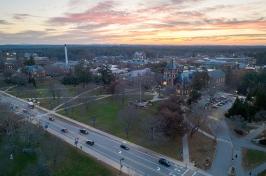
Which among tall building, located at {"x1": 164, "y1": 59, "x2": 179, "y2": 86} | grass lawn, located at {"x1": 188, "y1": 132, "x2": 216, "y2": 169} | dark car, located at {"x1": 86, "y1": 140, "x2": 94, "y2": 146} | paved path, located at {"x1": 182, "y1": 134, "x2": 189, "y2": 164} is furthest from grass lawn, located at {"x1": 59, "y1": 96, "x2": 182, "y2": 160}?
tall building, located at {"x1": 164, "y1": 59, "x2": 179, "y2": 86}

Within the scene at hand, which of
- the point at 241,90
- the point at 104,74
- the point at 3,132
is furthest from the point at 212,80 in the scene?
the point at 3,132

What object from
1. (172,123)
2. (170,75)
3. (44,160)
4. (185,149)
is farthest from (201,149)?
(170,75)

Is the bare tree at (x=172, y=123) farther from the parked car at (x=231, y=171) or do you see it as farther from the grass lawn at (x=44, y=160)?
the grass lawn at (x=44, y=160)

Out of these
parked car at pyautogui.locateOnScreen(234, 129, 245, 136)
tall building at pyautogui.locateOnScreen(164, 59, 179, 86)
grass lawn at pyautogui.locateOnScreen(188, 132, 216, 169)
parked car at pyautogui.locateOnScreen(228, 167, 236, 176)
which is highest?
tall building at pyautogui.locateOnScreen(164, 59, 179, 86)

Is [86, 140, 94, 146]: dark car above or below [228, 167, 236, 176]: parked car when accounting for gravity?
above

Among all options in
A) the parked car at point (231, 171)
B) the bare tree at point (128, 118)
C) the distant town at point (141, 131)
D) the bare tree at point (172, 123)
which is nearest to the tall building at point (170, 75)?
the distant town at point (141, 131)

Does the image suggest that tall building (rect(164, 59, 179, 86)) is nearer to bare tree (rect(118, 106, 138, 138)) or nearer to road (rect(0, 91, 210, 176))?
bare tree (rect(118, 106, 138, 138))
